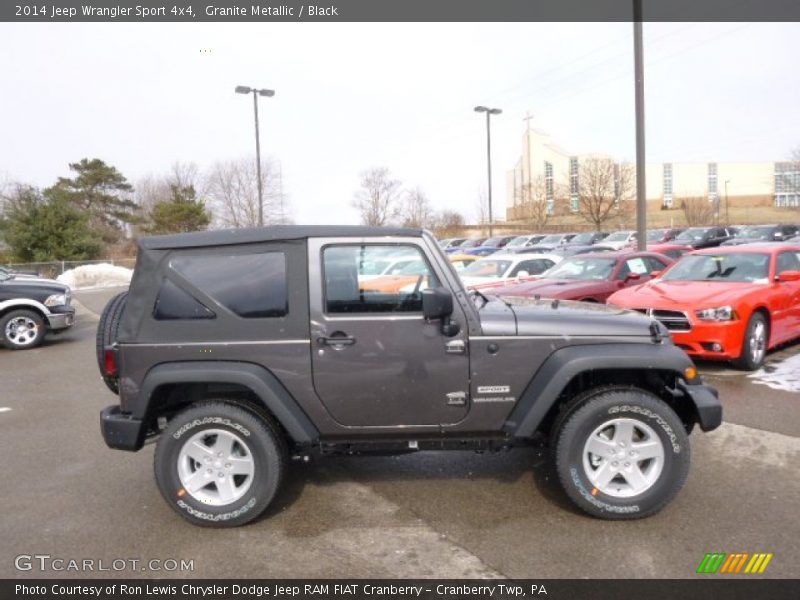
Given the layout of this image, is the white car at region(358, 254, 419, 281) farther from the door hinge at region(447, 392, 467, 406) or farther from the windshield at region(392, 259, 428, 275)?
the door hinge at region(447, 392, 467, 406)

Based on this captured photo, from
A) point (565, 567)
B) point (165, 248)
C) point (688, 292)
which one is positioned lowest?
point (565, 567)

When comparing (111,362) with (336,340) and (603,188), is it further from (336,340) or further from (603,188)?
(603,188)

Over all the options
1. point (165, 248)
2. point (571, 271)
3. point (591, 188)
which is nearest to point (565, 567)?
point (165, 248)

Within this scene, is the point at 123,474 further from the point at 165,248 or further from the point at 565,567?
the point at 565,567

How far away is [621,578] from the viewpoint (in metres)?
3.14

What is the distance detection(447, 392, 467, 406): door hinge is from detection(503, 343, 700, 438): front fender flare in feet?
1.04

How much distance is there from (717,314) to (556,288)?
2.97 meters

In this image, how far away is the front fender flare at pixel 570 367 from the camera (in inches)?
148

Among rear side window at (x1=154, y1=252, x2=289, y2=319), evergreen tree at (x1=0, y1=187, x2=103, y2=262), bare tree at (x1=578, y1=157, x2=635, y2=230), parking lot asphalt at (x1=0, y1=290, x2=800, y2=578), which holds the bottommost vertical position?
parking lot asphalt at (x1=0, y1=290, x2=800, y2=578)

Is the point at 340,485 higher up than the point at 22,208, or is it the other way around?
the point at 22,208

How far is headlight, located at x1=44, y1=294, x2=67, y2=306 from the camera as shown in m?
11.5

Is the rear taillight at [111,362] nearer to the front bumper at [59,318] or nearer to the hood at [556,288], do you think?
the hood at [556,288]

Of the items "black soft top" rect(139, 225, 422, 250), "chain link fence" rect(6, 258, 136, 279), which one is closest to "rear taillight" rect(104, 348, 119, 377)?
"black soft top" rect(139, 225, 422, 250)

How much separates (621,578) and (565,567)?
0.28 m
